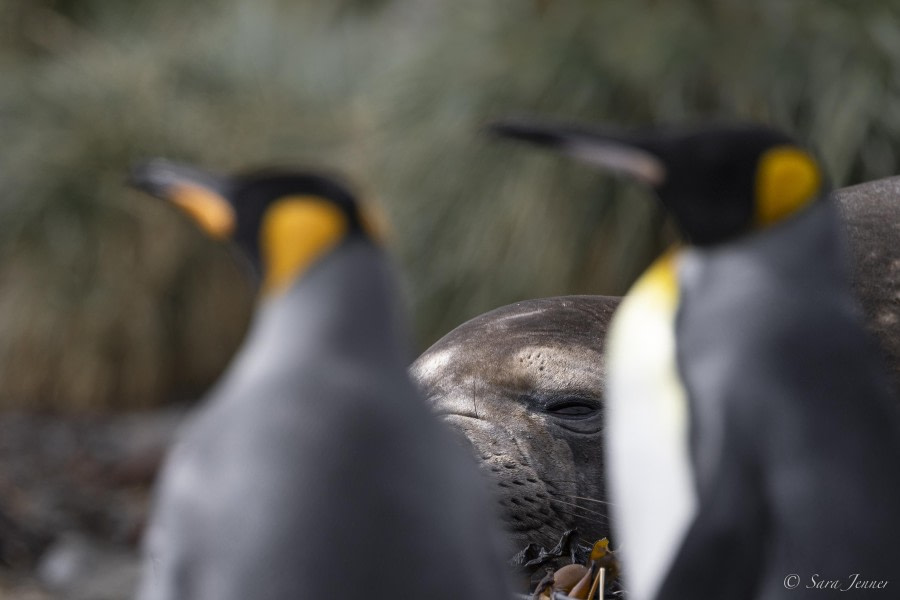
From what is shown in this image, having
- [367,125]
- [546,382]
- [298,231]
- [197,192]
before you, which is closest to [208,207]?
[197,192]

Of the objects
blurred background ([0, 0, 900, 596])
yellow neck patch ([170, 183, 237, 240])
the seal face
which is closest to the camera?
yellow neck patch ([170, 183, 237, 240])

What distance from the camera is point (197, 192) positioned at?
1521mm

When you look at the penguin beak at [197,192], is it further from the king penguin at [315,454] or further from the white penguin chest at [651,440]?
the white penguin chest at [651,440]

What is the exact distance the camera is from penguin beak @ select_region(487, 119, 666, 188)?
1.57 m

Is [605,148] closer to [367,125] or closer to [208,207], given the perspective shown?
[208,207]

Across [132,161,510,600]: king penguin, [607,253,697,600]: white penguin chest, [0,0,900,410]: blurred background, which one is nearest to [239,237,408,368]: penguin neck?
[132,161,510,600]: king penguin

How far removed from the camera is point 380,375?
57.2 inches

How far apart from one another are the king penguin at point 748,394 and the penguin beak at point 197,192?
1.09ft

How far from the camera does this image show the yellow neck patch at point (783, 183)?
1564mm

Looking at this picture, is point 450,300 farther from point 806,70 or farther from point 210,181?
point 210,181

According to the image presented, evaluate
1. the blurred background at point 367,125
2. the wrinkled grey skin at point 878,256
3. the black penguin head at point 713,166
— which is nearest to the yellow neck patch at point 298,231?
the black penguin head at point 713,166

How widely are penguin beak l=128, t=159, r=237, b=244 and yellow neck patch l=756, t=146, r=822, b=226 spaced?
2.05 feet

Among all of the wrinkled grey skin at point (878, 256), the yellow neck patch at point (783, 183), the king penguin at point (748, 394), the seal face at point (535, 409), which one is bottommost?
the seal face at point (535, 409)

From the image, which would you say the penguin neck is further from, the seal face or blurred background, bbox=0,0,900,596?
blurred background, bbox=0,0,900,596
